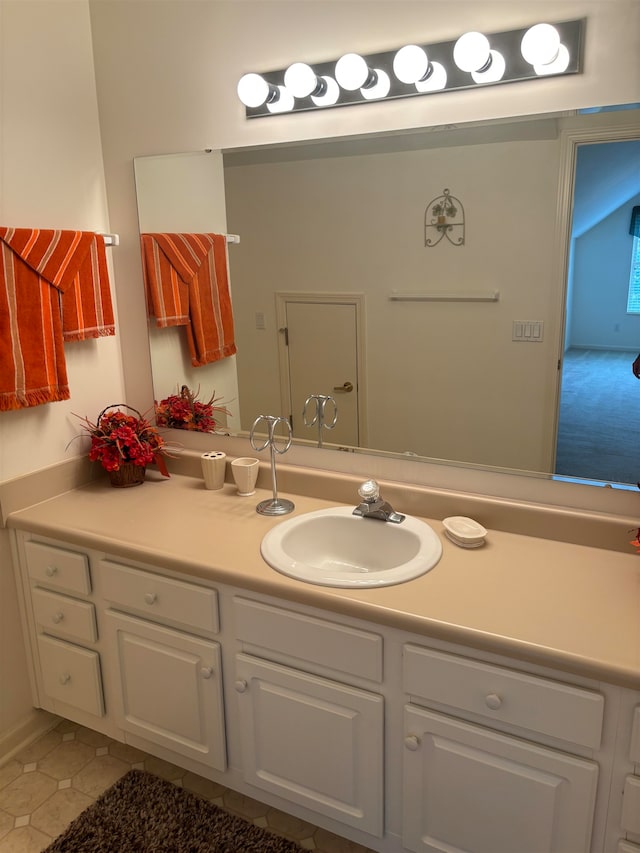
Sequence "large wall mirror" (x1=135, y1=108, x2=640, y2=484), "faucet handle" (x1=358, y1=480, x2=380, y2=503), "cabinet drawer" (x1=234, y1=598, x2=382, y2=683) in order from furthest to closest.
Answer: "faucet handle" (x1=358, y1=480, x2=380, y2=503)
"large wall mirror" (x1=135, y1=108, x2=640, y2=484)
"cabinet drawer" (x1=234, y1=598, x2=382, y2=683)

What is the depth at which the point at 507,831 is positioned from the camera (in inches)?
55.9

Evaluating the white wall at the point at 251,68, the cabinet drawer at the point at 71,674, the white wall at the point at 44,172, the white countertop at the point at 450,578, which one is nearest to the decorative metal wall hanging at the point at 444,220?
the white wall at the point at 251,68

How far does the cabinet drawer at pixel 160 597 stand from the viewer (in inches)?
67.0

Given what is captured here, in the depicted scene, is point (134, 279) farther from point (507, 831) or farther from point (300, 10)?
point (507, 831)

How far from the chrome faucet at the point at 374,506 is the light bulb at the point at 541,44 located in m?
1.08

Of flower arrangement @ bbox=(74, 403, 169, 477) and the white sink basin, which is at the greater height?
flower arrangement @ bbox=(74, 403, 169, 477)

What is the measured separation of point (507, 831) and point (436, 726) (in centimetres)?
25

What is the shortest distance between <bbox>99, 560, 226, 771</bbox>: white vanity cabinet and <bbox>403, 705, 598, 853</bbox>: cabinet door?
0.54 metres

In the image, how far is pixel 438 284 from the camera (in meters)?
1.77

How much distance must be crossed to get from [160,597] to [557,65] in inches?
62.7

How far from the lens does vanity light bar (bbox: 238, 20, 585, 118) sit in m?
1.52

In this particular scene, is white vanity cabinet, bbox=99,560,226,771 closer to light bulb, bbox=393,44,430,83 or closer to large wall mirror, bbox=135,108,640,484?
large wall mirror, bbox=135,108,640,484

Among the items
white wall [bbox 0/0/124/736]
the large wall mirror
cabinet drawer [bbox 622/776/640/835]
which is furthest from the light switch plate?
white wall [bbox 0/0/124/736]

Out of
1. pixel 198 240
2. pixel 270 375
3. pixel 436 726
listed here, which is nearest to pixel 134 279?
pixel 198 240
